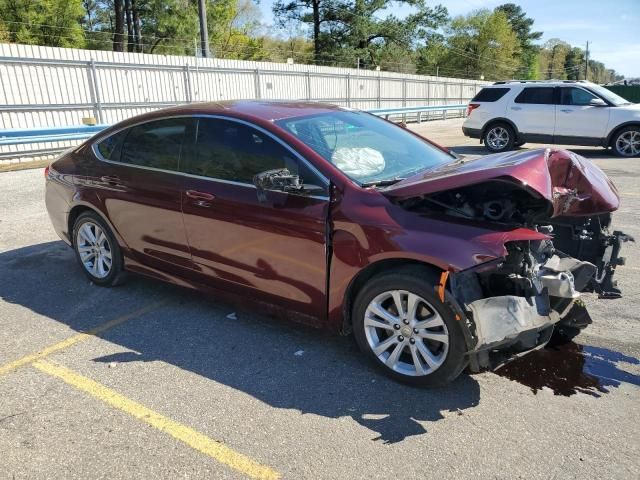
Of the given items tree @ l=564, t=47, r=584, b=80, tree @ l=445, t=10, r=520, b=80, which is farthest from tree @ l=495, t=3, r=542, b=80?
tree @ l=564, t=47, r=584, b=80

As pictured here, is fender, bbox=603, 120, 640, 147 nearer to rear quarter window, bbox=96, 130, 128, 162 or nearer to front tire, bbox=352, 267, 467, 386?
front tire, bbox=352, 267, 467, 386

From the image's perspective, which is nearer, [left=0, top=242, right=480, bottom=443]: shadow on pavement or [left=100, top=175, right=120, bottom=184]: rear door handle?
[left=0, top=242, right=480, bottom=443]: shadow on pavement

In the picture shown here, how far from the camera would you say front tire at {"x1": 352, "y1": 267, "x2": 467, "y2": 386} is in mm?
3008

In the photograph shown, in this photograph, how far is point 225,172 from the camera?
387 cm

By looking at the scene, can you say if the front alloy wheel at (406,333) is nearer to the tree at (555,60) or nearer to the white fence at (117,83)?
the white fence at (117,83)

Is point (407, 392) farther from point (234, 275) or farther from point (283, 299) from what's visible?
point (234, 275)

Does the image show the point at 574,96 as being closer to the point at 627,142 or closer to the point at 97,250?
the point at 627,142

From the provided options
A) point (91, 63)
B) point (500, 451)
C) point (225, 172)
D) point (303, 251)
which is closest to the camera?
point (500, 451)

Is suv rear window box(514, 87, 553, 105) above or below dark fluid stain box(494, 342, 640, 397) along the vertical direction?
above

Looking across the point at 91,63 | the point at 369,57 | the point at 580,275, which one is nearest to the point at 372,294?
the point at 580,275

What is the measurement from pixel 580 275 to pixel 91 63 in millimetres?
14766

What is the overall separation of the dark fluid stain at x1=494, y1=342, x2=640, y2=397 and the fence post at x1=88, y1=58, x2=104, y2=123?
14255 mm

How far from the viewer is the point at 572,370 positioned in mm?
3443

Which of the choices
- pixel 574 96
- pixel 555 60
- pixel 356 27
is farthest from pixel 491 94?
pixel 555 60
